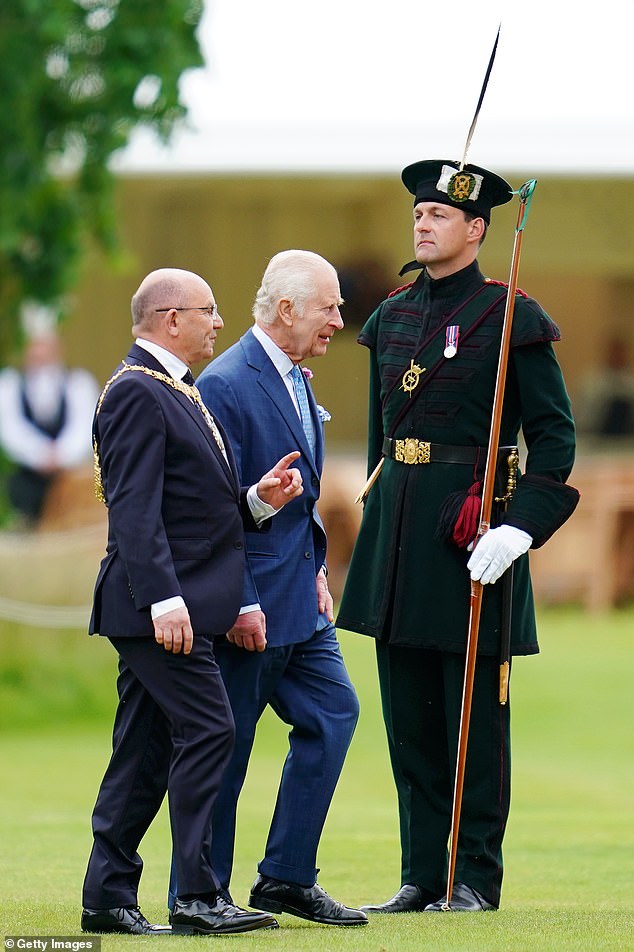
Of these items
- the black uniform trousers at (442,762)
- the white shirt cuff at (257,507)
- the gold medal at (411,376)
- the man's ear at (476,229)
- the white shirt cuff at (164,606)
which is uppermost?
the man's ear at (476,229)

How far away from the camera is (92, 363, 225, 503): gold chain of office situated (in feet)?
16.8

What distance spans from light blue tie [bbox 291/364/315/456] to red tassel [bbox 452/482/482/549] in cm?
49

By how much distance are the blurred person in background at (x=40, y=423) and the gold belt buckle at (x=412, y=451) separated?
10349 millimetres

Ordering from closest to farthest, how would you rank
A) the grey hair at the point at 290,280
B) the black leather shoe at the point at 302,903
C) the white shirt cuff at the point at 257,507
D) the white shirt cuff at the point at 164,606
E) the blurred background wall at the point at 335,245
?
the white shirt cuff at the point at 164,606 < the white shirt cuff at the point at 257,507 < the black leather shoe at the point at 302,903 < the grey hair at the point at 290,280 < the blurred background wall at the point at 335,245

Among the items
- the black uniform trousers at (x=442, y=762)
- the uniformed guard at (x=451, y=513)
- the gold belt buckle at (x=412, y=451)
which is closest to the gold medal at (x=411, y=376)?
the uniformed guard at (x=451, y=513)

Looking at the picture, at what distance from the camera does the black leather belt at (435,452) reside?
5762mm

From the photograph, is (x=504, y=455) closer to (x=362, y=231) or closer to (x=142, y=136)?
(x=142, y=136)

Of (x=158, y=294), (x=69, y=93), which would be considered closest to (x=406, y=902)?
(x=158, y=294)

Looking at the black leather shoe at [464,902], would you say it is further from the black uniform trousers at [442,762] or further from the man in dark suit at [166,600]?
the man in dark suit at [166,600]

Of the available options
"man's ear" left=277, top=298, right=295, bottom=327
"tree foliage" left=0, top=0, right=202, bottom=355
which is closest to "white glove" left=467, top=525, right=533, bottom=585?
"man's ear" left=277, top=298, right=295, bottom=327

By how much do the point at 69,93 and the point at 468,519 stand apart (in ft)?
22.2

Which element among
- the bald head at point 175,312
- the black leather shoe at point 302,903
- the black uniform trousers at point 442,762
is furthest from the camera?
the black uniform trousers at point 442,762

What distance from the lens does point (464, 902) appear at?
5.66m

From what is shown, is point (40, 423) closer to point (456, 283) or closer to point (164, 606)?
point (456, 283)
